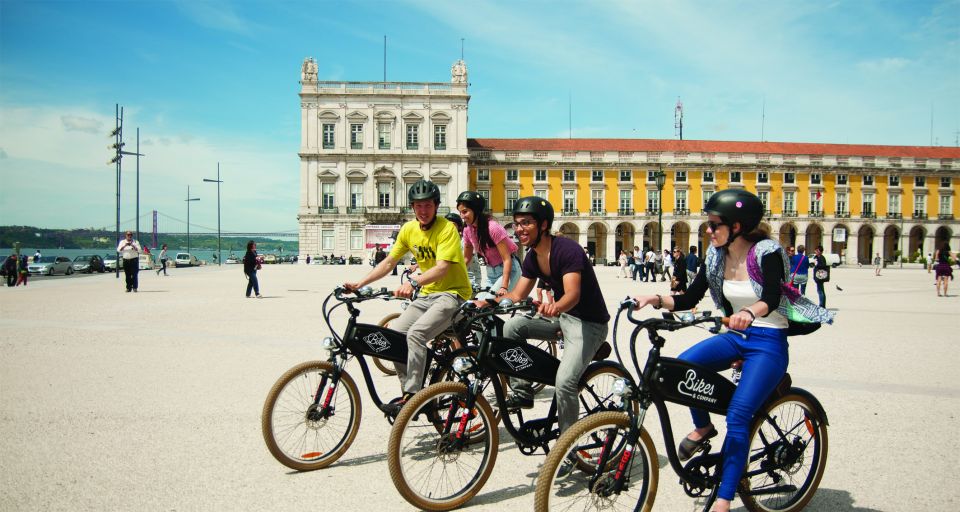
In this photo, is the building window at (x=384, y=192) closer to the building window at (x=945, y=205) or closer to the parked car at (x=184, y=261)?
the parked car at (x=184, y=261)

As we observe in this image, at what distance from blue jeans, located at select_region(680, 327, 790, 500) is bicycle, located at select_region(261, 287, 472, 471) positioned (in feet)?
5.08

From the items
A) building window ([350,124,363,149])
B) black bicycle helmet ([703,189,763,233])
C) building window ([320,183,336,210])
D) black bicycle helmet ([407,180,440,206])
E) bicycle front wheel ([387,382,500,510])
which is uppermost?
building window ([350,124,363,149])

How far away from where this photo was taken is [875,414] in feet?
16.9

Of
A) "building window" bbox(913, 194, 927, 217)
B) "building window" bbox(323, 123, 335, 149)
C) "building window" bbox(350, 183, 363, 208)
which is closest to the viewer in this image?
"building window" bbox(323, 123, 335, 149)

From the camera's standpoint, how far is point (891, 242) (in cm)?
6731

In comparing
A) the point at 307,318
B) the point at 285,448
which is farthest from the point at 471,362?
the point at 307,318

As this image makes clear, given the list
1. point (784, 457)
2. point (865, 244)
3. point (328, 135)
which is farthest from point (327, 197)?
point (784, 457)

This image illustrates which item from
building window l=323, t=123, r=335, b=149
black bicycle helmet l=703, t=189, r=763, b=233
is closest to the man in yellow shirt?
black bicycle helmet l=703, t=189, r=763, b=233

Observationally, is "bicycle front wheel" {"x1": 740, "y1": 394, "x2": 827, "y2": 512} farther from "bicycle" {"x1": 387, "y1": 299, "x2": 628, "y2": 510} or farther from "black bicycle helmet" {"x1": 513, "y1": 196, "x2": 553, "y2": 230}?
"black bicycle helmet" {"x1": 513, "y1": 196, "x2": 553, "y2": 230}

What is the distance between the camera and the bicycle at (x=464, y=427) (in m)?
3.29

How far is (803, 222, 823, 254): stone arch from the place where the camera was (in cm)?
6544

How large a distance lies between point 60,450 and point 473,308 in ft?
10.1

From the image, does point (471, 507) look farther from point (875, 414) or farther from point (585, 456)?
point (875, 414)

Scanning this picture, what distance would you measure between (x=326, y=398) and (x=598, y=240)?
208 ft
